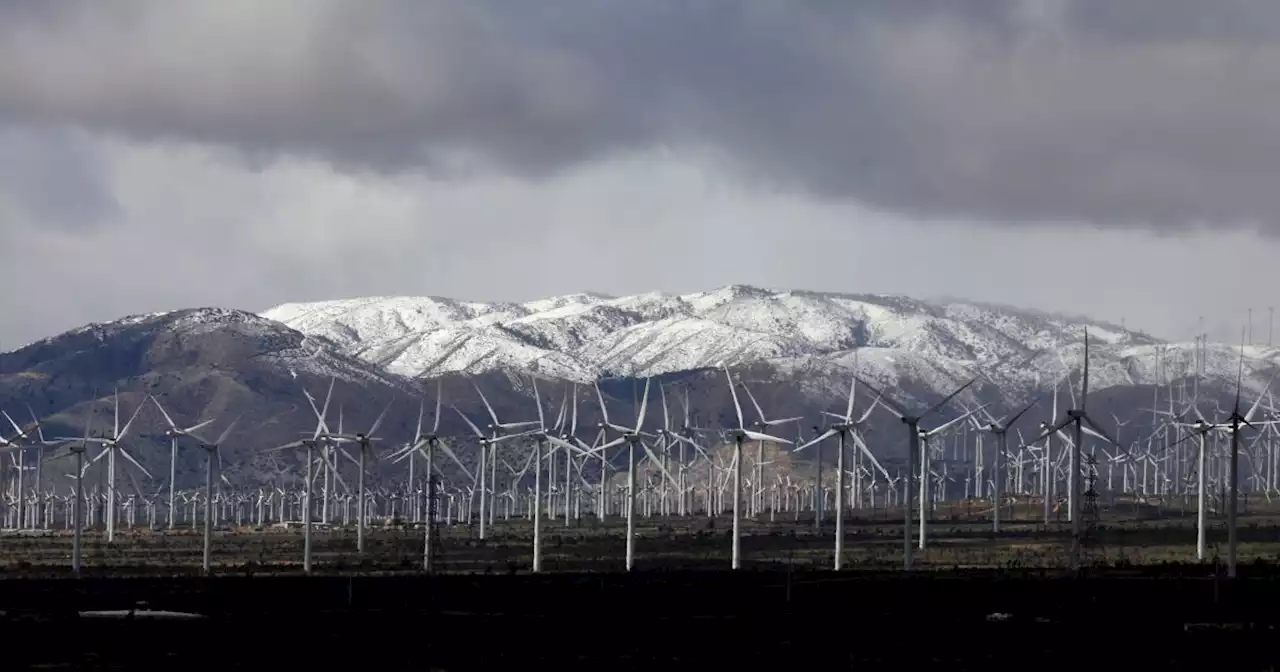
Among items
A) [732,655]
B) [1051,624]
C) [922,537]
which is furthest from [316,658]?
[922,537]

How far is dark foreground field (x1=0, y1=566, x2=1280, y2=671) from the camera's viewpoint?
7775 centimetres

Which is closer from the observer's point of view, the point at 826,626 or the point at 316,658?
the point at 316,658

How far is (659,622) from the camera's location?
98.9m

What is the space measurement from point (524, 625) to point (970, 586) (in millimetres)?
38885

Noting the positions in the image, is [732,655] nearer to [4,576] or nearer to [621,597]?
[621,597]

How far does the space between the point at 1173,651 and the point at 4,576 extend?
108327 millimetres

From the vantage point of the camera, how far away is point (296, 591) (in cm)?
12900

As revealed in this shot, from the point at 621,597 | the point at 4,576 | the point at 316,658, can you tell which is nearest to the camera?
the point at 316,658

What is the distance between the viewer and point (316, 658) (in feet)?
256

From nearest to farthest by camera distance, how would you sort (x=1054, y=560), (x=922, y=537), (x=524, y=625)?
(x=524, y=625) < (x=1054, y=560) < (x=922, y=537)

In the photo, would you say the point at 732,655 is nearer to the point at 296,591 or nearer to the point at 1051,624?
the point at 1051,624

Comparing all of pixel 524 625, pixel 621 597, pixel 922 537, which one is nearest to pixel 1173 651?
pixel 524 625

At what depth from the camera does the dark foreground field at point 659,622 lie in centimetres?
7775

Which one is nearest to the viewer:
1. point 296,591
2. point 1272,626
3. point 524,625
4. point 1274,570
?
point 1272,626
